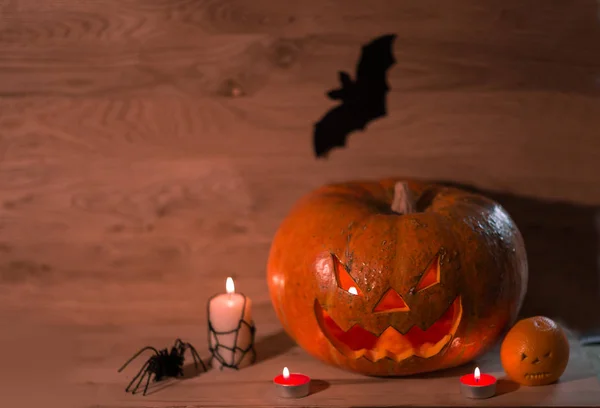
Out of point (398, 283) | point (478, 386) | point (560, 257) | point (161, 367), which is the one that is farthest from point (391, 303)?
point (560, 257)

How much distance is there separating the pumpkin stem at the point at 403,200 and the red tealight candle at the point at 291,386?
1.02ft

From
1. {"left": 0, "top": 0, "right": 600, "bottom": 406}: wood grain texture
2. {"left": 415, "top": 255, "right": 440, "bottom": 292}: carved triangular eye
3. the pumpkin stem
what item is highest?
{"left": 0, "top": 0, "right": 600, "bottom": 406}: wood grain texture

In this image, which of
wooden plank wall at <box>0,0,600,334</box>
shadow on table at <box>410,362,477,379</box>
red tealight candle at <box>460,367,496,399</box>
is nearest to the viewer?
red tealight candle at <box>460,367,496,399</box>

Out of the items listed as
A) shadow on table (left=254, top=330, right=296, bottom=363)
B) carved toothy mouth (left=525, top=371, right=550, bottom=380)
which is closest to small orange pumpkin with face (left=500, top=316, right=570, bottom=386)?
carved toothy mouth (left=525, top=371, right=550, bottom=380)

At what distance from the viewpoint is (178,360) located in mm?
1003

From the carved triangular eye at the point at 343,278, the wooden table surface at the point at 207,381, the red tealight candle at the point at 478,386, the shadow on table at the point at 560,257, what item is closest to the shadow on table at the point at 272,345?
the wooden table surface at the point at 207,381

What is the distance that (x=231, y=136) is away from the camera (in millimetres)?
1256

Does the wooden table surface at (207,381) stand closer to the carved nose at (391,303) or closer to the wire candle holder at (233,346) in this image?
the wire candle holder at (233,346)

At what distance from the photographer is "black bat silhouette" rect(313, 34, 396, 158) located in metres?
1.22

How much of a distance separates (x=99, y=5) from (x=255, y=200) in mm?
510

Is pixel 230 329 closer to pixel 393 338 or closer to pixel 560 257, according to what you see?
pixel 393 338

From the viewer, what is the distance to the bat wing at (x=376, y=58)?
122cm

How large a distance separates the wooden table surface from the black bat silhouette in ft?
1.37

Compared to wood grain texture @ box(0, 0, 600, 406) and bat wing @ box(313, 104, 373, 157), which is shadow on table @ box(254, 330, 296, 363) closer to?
wood grain texture @ box(0, 0, 600, 406)
